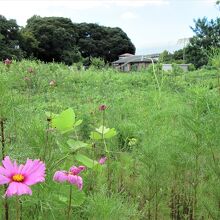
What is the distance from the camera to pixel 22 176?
0.84 meters

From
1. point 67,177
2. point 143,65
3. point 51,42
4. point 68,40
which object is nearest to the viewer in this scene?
point 67,177

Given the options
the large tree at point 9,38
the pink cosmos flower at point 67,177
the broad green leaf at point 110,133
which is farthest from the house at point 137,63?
the pink cosmos flower at point 67,177

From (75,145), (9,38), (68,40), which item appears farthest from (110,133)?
(68,40)

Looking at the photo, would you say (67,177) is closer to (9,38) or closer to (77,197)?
(77,197)

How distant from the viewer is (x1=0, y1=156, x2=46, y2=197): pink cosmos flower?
0.81m

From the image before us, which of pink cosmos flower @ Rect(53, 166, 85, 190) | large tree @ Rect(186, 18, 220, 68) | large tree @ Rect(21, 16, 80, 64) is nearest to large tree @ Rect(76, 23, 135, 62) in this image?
large tree @ Rect(21, 16, 80, 64)

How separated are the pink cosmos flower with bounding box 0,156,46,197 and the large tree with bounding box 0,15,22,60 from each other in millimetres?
23314

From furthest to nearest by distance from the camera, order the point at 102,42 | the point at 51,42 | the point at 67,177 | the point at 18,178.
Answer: the point at 102,42, the point at 51,42, the point at 67,177, the point at 18,178

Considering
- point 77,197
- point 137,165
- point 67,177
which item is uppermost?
point 67,177

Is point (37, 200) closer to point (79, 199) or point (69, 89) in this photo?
point (79, 199)

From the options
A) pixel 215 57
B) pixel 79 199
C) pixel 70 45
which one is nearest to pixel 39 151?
pixel 79 199

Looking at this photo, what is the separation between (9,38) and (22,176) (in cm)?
2747

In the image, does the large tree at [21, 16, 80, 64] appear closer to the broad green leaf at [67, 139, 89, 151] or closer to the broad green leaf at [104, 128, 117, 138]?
the broad green leaf at [104, 128, 117, 138]

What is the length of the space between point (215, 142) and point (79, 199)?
0.69 metres
